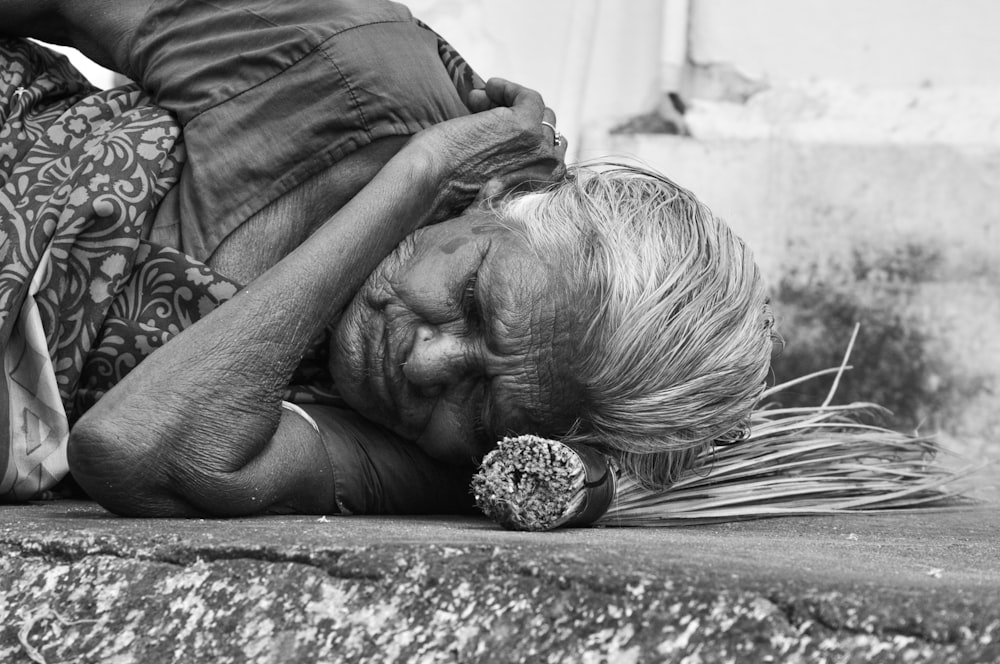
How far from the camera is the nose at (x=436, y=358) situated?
216 centimetres

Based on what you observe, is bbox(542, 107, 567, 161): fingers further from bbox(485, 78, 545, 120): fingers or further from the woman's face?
the woman's face

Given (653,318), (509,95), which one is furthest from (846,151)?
(653,318)

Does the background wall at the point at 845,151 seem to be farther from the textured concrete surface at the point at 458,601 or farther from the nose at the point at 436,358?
the textured concrete surface at the point at 458,601

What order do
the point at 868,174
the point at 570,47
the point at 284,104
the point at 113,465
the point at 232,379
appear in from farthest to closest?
the point at 570,47, the point at 868,174, the point at 284,104, the point at 232,379, the point at 113,465

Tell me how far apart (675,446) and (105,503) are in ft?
3.35

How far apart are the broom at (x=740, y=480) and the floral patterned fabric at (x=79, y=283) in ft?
2.33

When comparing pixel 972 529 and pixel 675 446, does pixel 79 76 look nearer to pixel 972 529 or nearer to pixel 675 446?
pixel 675 446

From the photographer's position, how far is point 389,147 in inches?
96.7

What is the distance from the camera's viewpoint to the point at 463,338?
7.18 ft

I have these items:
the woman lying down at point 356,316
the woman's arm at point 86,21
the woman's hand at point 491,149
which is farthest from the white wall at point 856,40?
the woman's arm at point 86,21

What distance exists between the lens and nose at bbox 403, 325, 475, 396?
2164mm

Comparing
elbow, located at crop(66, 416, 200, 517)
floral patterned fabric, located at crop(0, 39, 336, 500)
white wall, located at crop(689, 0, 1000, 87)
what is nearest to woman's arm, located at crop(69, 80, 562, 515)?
elbow, located at crop(66, 416, 200, 517)

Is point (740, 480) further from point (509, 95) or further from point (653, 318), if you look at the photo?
point (509, 95)

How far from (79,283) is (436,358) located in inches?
27.0
